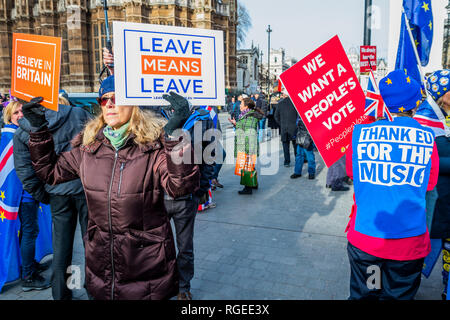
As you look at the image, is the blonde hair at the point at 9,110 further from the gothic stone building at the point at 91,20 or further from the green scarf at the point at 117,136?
the gothic stone building at the point at 91,20

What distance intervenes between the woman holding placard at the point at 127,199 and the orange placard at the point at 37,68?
0.49 m

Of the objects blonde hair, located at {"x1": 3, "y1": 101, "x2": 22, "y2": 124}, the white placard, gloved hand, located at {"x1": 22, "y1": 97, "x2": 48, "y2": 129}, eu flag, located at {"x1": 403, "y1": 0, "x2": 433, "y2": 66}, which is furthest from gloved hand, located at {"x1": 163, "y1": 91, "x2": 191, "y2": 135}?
eu flag, located at {"x1": 403, "y1": 0, "x2": 433, "y2": 66}

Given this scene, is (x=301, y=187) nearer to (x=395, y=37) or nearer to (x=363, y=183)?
(x=363, y=183)

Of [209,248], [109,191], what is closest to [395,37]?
[209,248]

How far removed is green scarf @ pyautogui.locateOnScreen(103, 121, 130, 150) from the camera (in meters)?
2.10

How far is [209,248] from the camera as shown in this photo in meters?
4.45

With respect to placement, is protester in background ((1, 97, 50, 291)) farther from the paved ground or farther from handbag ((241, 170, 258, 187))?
handbag ((241, 170, 258, 187))

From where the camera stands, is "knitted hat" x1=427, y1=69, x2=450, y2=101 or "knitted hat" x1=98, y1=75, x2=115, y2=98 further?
"knitted hat" x1=427, y1=69, x2=450, y2=101

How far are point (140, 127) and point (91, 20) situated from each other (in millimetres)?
36199

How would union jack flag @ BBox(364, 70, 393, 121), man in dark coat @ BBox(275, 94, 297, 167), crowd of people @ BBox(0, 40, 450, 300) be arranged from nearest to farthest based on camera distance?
crowd of people @ BBox(0, 40, 450, 300)
union jack flag @ BBox(364, 70, 393, 121)
man in dark coat @ BBox(275, 94, 297, 167)

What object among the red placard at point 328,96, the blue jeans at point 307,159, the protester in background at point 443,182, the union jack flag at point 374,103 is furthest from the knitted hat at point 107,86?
the blue jeans at point 307,159

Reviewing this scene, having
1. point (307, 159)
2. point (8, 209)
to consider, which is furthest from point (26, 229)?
point (307, 159)

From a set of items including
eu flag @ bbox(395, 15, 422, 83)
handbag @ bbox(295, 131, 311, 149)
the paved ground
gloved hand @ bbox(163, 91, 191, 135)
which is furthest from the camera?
handbag @ bbox(295, 131, 311, 149)
